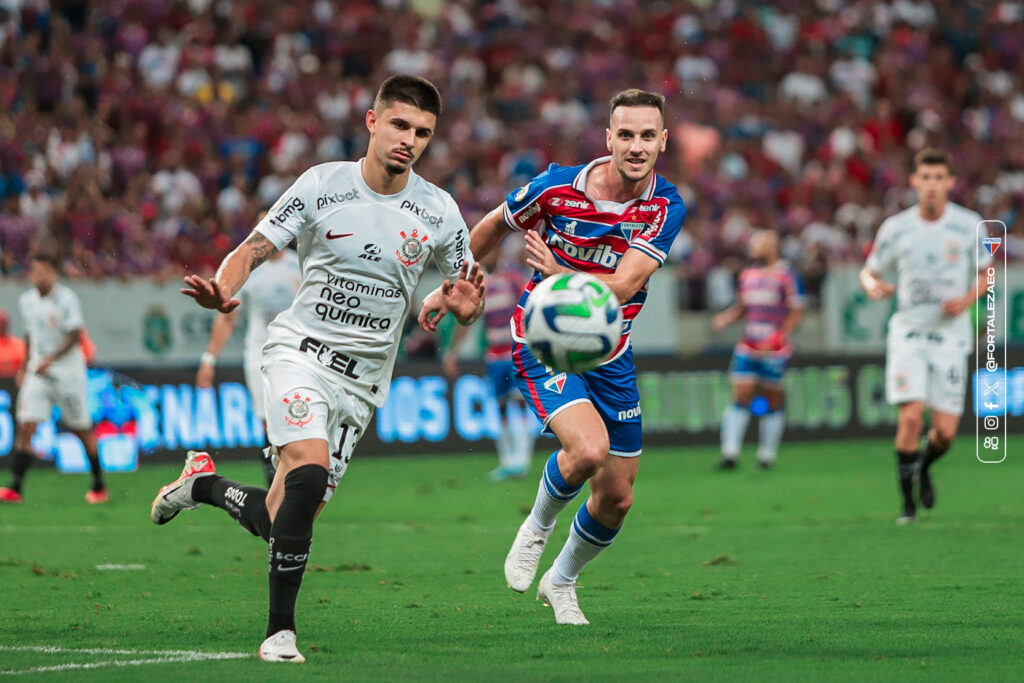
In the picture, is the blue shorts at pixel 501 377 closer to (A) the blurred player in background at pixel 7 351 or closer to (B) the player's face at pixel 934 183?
(A) the blurred player in background at pixel 7 351

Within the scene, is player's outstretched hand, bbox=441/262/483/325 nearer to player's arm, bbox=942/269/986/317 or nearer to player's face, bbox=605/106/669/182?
player's face, bbox=605/106/669/182

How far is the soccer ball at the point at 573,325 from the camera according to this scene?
6086mm

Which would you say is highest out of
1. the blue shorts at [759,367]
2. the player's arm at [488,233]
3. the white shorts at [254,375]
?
the player's arm at [488,233]

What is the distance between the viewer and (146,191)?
1895 cm

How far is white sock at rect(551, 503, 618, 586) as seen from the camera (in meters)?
6.96

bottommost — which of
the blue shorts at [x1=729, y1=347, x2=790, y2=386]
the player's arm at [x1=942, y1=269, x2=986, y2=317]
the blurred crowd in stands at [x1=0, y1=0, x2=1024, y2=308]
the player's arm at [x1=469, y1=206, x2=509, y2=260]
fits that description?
the blue shorts at [x1=729, y1=347, x2=790, y2=386]

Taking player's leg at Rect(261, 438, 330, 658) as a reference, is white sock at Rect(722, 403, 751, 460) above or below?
below

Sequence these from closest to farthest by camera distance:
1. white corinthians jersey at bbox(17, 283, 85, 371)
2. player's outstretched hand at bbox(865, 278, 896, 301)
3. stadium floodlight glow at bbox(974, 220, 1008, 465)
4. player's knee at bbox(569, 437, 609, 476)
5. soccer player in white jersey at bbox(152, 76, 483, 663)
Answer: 1. soccer player in white jersey at bbox(152, 76, 483, 663)
2. player's knee at bbox(569, 437, 609, 476)
3. player's outstretched hand at bbox(865, 278, 896, 301)
4. white corinthians jersey at bbox(17, 283, 85, 371)
5. stadium floodlight glow at bbox(974, 220, 1008, 465)

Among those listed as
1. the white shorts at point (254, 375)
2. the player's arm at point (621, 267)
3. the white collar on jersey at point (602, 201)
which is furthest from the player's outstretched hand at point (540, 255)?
the white shorts at point (254, 375)

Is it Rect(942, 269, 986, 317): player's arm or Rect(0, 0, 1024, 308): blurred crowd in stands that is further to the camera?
Rect(0, 0, 1024, 308): blurred crowd in stands

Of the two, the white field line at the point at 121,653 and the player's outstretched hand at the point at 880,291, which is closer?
the white field line at the point at 121,653

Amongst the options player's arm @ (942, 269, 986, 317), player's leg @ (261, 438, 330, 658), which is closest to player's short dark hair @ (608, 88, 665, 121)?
player's leg @ (261, 438, 330, 658)

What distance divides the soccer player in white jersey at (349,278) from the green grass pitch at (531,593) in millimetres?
891

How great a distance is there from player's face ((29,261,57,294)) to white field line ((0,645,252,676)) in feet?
27.4
